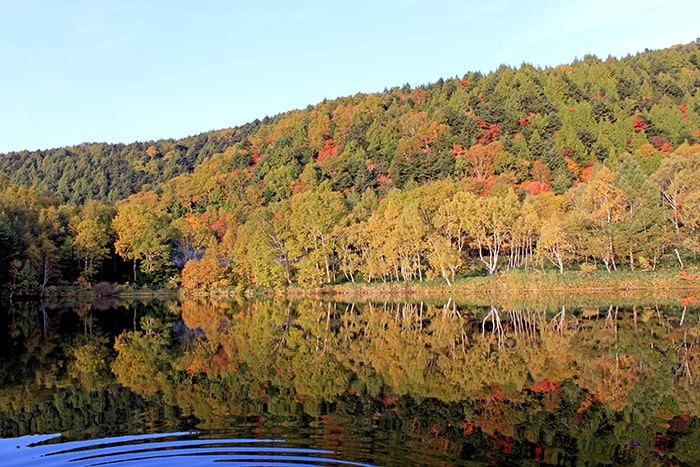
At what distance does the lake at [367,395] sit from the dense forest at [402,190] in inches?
995

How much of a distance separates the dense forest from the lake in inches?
995

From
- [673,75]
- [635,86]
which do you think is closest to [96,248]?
[635,86]

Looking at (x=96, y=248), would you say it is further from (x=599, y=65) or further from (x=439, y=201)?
(x=599, y=65)

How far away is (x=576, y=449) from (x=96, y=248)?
64.7 metres

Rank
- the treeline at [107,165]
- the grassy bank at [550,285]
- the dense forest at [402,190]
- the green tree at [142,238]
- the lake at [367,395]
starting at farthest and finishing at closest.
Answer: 1. the treeline at [107,165]
2. the green tree at [142,238]
3. the dense forest at [402,190]
4. the grassy bank at [550,285]
5. the lake at [367,395]

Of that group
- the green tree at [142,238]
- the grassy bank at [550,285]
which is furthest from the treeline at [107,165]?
the grassy bank at [550,285]

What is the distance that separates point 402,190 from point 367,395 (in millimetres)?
67731

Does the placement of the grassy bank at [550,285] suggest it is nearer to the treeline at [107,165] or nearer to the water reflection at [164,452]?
the water reflection at [164,452]

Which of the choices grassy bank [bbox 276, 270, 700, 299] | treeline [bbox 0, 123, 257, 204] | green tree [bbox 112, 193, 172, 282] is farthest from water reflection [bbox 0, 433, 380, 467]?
treeline [bbox 0, 123, 257, 204]

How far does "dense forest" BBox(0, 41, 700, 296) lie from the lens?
165 feet

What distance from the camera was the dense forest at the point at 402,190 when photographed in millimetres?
50156

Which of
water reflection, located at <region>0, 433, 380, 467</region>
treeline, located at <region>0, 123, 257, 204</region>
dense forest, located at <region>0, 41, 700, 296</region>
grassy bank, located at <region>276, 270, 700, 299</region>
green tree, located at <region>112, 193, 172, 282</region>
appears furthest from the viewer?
treeline, located at <region>0, 123, 257, 204</region>

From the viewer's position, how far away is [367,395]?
13.0 m

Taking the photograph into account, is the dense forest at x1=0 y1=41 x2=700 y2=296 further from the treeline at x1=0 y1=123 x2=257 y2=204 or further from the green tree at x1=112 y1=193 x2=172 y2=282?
the treeline at x1=0 y1=123 x2=257 y2=204
